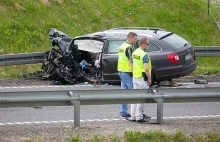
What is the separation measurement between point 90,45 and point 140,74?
5.54m

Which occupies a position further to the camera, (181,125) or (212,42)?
(212,42)

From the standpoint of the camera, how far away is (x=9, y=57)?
18.0 metres

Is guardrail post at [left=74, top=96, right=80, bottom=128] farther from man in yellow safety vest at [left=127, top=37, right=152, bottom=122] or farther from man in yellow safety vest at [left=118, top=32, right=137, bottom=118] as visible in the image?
man in yellow safety vest at [left=118, top=32, right=137, bottom=118]

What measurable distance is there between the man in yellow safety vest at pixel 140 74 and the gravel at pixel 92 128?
0.23 m

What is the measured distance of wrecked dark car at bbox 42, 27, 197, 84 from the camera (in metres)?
15.2

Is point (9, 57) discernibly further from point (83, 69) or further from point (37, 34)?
point (37, 34)

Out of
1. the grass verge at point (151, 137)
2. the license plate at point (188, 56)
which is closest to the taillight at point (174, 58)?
the license plate at point (188, 56)

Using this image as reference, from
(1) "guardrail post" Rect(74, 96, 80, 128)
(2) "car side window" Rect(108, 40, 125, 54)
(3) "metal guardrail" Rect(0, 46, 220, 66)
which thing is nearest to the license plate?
(2) "car side window" Rect(108, 40, 125, 54)

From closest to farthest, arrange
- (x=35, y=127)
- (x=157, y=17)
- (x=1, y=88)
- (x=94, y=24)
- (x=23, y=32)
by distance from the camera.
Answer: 1. (x=35, y=127)
2. (x=1, y=88)
3. (x=23, y=32)
4. (x=94, y=24)
5. (x=157, y=17)

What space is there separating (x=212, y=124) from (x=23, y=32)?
12.8 m

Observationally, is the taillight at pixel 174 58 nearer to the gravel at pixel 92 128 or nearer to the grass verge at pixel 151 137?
the gravel at pixel 92 128

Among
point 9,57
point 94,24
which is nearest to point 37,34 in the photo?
point 94,24

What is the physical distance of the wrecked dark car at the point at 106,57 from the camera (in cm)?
1516

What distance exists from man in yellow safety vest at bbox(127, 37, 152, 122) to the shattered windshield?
5.11m
